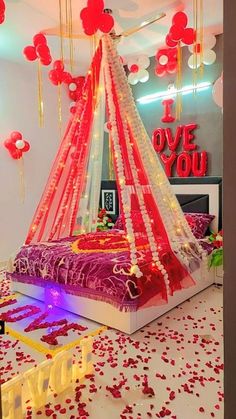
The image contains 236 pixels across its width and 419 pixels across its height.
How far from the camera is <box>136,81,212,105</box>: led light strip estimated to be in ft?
14.0

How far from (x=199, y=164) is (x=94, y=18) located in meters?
2.48

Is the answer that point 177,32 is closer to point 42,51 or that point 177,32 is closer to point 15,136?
point 42,51

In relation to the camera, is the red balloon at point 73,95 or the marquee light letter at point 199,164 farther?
the red balloon at point 73,95

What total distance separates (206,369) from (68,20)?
3654 millimetres

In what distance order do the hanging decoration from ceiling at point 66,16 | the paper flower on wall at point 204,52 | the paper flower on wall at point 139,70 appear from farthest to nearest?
the paper flower on wall at point 139,70
the paper flower on wall at point 204,52
the hanging decoration from ceiling at point 66,16

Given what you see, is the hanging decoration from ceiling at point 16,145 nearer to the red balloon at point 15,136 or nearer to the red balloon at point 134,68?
the red balloon at point 15,136

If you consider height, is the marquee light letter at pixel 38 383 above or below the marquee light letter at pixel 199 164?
below

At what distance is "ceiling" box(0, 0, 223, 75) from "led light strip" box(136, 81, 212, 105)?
2.03 ft

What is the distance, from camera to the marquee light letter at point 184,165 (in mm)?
4504

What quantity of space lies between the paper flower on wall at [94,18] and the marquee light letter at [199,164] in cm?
226

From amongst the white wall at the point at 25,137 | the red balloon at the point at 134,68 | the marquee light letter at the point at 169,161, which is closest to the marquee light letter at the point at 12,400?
the white wall at the point at 25,137

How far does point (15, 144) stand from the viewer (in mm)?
4488

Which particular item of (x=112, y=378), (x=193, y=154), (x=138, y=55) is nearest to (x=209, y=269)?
(x=193, y=154)

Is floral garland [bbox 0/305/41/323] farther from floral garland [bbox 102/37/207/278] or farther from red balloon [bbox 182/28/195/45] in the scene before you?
red balloon [bbox 182/28/195/45]
